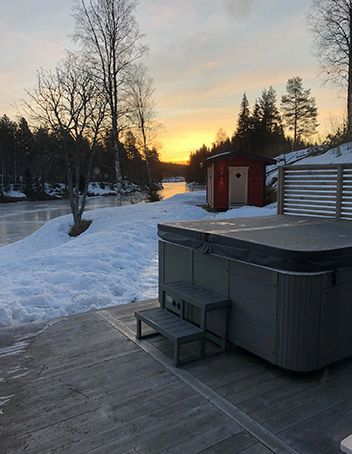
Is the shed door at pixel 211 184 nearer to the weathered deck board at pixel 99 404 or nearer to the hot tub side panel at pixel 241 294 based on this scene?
the hot tub side panel at pixel 241 294

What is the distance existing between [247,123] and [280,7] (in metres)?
26.1

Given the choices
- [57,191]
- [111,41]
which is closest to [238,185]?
[111,41]

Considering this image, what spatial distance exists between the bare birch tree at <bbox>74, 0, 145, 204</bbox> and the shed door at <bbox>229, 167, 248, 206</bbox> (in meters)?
4.65

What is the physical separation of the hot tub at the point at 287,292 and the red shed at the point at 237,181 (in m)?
10.6

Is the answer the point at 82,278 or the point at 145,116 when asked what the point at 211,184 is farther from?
the point at 82,278

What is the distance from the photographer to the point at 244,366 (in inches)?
103

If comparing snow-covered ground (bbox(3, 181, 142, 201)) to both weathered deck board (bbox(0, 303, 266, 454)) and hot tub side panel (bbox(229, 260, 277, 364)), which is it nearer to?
weathered deck board (bbox(0, 303, 266, 454))

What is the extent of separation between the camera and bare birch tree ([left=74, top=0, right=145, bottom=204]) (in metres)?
14.4

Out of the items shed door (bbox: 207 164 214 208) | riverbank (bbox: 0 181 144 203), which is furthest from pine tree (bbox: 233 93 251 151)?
shed door (bbox: 207 164 214 208)

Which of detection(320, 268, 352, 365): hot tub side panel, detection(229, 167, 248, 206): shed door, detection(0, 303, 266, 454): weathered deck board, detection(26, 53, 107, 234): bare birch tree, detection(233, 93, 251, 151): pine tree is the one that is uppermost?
detection(233, 93, 251, 151): pine tree

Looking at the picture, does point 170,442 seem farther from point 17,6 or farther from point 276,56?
point 276,56

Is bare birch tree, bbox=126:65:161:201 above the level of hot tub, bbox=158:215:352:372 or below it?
above

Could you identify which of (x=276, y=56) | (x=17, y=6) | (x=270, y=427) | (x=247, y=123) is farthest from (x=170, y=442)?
(x=247, y=123)

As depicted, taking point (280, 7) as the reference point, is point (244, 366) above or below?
below
